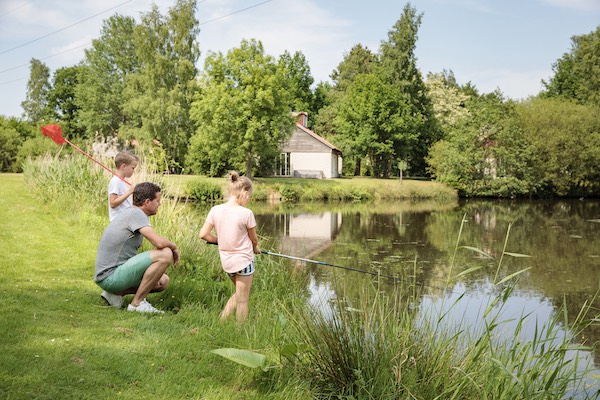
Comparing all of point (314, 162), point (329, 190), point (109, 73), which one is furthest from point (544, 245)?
point (109, 73)

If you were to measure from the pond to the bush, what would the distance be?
7.69 feet

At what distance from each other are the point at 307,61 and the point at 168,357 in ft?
187

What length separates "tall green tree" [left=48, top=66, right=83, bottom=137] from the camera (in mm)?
50969

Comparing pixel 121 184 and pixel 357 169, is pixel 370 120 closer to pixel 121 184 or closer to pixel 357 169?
pixel 357 169

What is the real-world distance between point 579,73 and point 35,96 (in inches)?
2026

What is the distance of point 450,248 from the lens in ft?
51.3

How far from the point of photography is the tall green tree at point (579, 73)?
152 ft

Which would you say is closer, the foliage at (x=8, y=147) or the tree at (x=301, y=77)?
the foliage at (x=8, y=147)

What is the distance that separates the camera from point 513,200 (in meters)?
38.1

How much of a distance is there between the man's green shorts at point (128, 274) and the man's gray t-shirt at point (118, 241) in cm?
7

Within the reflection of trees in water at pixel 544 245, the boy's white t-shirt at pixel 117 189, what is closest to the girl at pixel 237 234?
the boy's white t-shirt at pixel 117 189

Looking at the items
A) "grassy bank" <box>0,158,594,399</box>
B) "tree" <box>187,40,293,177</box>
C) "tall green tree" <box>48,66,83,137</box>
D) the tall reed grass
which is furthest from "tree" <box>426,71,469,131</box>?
the tall reed grass

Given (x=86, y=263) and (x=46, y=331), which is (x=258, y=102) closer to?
(x=86, y=263)

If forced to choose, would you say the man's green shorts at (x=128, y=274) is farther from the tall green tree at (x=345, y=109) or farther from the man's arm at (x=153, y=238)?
the tall green tree at (x=345, y=109)
